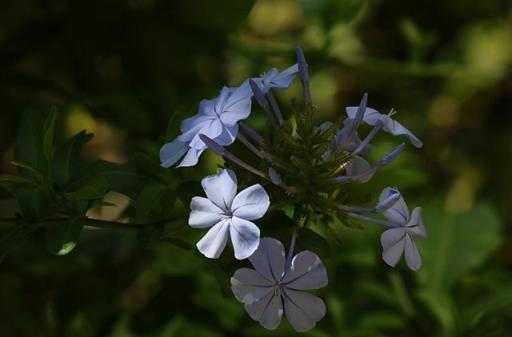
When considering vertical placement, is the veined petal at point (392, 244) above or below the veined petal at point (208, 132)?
below

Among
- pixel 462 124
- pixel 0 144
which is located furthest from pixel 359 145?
pixel 462 124

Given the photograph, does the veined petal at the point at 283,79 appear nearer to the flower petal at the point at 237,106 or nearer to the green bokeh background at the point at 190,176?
the flower petal at the point at 237,106

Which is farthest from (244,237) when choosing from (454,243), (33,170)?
(454,243)

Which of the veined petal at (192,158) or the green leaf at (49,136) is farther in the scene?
the green leaf at (49,136)

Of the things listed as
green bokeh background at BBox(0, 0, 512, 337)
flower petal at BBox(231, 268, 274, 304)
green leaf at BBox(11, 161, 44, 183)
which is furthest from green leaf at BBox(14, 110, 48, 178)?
flower petal at BBox(231, 268, 274, 304)

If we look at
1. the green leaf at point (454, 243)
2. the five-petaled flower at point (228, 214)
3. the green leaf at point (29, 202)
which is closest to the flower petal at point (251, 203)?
the five-petaled flower at point (228, 214)

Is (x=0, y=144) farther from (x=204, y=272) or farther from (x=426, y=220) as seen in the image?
(x=426, y=220)

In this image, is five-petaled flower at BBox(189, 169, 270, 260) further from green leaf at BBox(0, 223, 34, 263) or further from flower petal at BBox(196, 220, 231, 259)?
green leaf at BBox(0, 223, 34, 263)
